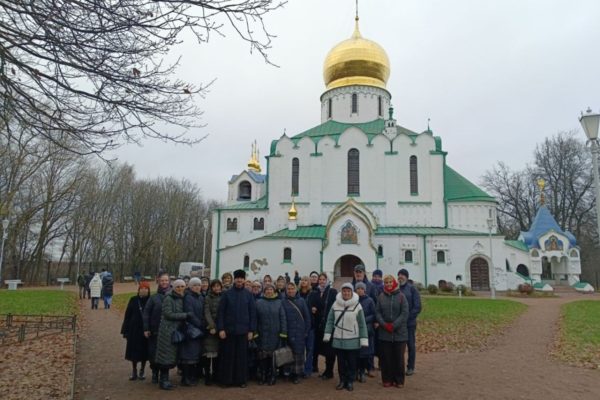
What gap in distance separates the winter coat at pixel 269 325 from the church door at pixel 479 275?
26301mm

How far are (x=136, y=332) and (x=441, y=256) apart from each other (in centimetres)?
2614

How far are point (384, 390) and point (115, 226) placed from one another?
148 ft

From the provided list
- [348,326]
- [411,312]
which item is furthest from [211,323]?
[411,312]

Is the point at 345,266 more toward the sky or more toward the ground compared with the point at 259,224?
Answer: more toward the ground

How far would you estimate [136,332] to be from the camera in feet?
25.6

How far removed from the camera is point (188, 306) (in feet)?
23.8

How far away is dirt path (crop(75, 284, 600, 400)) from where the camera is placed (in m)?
6.77

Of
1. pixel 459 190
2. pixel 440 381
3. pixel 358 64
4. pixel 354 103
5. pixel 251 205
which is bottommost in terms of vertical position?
pixel 440 381

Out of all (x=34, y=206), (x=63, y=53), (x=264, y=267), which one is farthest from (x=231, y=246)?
(x=63, y=53)

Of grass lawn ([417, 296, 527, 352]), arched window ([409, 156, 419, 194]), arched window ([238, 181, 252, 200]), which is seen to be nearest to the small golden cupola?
arched window ([238, 181, 252, 200])

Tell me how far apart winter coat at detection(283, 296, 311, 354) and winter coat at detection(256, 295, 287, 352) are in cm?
11

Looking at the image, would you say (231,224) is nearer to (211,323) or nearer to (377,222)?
(377,222)

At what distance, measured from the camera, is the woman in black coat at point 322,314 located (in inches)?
313

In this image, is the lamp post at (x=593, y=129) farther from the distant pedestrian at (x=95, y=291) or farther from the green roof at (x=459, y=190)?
the green roof at (x=459, y=190)
